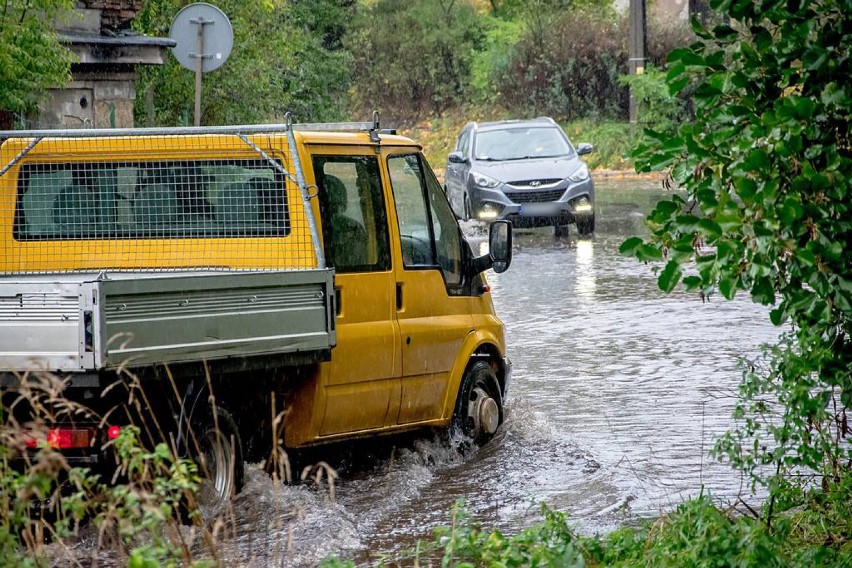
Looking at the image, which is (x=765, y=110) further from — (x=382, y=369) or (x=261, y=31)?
(x=261, y=31)

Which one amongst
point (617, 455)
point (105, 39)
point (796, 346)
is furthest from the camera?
point (105, 39)

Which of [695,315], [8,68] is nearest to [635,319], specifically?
[695,315]

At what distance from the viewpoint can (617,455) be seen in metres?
9.02

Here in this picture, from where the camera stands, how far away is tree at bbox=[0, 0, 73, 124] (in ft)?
47.8

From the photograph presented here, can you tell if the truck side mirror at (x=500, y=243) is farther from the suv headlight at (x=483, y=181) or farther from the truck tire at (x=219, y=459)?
the suv headlight at (x=483, y=181)

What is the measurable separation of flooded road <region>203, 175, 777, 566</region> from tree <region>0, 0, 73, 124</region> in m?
5.26

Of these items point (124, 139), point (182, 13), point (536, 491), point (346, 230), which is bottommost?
point (536, 491)

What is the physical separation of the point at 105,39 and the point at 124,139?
1497 centimetres

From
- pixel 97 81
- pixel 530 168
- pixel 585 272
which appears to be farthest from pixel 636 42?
pixel 585 272

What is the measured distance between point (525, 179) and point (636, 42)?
20.7m

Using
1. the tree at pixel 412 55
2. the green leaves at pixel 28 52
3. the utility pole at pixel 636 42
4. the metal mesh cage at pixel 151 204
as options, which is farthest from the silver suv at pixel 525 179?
the tree at pixel 412 55

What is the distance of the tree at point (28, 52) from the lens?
47.8 ft

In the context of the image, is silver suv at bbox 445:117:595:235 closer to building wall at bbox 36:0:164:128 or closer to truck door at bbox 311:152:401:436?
building wall at bbox 36:0:164:128

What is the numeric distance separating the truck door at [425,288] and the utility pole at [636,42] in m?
33.5
